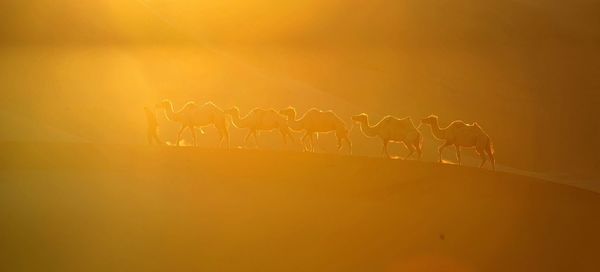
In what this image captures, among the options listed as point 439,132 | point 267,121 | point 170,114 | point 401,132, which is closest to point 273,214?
point 401,132

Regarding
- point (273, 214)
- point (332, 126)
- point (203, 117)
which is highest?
point (203, 117)

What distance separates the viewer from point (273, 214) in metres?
5.31

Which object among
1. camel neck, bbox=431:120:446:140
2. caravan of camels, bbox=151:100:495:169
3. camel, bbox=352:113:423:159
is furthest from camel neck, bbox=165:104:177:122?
camel neck, bbox=431:120:446:140

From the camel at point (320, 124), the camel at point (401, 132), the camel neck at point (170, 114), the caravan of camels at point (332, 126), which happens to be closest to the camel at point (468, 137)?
the caravan of camels at point (332, 126)

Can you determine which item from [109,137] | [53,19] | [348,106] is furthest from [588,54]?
[53,19]

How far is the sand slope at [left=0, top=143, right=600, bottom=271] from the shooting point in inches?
178

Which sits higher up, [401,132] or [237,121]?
[237,121]

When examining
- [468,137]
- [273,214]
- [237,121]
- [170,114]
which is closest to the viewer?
[273,214]

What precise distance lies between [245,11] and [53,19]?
21.5 ft

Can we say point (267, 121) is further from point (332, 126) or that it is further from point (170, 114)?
point (170, 114)

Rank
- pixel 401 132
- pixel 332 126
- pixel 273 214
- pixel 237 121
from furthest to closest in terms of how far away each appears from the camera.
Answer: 1. pixel 237 121
2. pixel 332 126
3. pixel 401 132
4. pixel 273 214

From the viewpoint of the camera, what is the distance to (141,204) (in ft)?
17.8

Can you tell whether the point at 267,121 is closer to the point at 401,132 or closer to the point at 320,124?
the point at 320,124

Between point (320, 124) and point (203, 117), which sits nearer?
point (320, 124)
